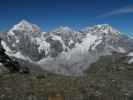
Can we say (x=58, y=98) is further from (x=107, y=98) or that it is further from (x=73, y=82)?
(x=73, y=82)

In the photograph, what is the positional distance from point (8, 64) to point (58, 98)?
3692 cm

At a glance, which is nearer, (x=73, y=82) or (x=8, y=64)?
(x=73, y=82)

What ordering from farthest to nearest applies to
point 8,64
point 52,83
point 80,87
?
point 8,64
point 52,83
point 80,87

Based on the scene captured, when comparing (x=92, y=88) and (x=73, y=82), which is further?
(x=73, y=82)

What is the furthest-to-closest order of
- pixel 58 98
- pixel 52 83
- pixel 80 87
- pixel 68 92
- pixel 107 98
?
pixel 52 83 < pixel 80 87 < pixel 68 92 < pixel 107 98 < pixel 58 98

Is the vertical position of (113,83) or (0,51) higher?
(0,51)

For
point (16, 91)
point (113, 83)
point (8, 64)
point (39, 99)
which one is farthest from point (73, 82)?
point (8, 64)

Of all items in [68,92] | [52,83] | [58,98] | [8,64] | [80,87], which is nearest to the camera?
[58,98]

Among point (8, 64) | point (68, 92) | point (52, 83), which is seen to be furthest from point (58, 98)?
point (8, 64)

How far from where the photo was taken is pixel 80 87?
23.2 m

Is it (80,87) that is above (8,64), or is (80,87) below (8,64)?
below

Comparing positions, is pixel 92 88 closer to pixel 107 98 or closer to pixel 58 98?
pixel 107 98

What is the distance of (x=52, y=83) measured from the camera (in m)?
25.4

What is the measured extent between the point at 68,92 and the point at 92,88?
2984mm
